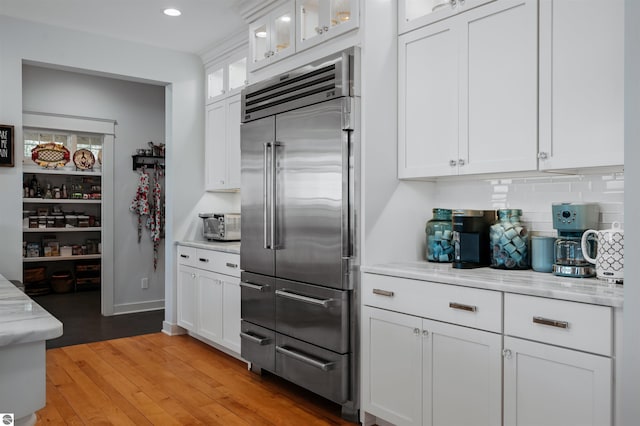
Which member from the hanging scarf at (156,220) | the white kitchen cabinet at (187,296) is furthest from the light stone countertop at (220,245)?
the hanging scarf at (156,220)

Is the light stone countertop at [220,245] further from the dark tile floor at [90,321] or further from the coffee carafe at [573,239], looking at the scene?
the coffee carafe at [573,239]

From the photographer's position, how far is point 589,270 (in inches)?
88.5

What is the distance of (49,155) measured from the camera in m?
6.62

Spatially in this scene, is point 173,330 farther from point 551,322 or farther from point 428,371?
point 551,322

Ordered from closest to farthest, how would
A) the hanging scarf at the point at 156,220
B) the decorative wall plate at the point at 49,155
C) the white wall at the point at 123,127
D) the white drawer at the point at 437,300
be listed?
the white drawer at the point at 437,300, the white wall at the point at 123,127, the hanging scarf at the point at 156,220, the decorative wall plate at the point at 49,155

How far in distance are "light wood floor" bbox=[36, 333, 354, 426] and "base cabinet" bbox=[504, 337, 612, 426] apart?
112 cm

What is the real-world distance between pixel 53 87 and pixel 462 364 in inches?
210

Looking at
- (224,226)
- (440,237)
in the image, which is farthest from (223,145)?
(440,237)

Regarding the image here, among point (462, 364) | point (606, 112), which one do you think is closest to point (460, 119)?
point (606, 112)

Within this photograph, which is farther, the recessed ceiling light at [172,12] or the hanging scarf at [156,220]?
the hanging scarf at [156,220]

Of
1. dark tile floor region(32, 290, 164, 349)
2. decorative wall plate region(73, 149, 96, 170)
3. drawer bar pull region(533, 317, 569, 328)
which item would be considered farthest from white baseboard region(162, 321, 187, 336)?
drawer bar pull region(533, 317, 569, 328)

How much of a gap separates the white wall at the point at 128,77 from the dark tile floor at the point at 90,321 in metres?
0.53

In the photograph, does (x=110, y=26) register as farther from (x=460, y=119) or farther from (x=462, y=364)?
(x=462, y=364)

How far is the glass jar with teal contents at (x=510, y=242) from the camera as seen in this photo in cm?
262
